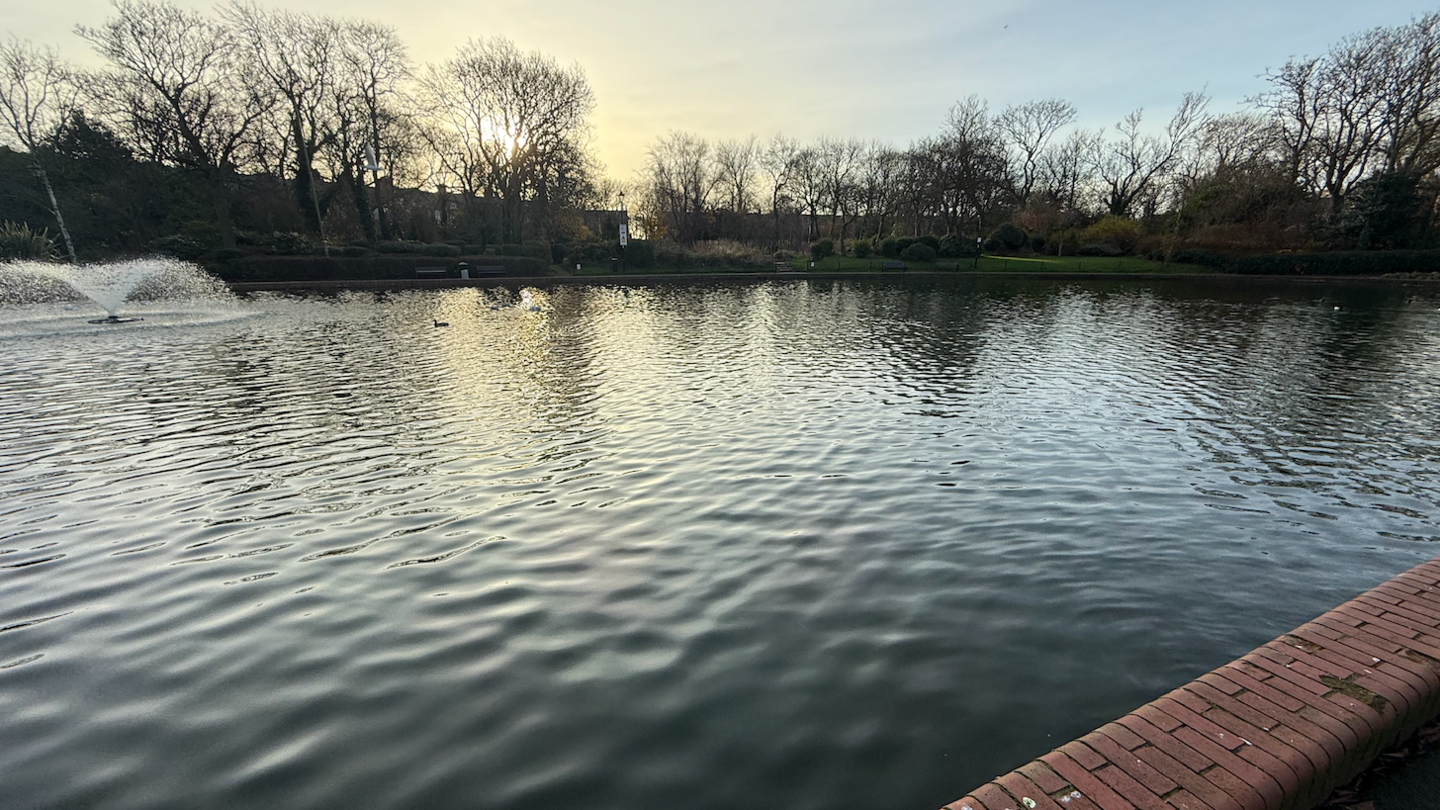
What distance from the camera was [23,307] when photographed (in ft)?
73.8

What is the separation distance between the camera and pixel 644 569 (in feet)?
15.8

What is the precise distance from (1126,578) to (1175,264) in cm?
4963

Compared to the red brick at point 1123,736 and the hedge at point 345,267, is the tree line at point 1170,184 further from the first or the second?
the red brick at point 1123,736

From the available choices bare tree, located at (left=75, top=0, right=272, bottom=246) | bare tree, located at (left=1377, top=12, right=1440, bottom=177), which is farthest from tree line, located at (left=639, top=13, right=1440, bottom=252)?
A: bare tree, located at (left=75, top=0, right=272, bottom=246)

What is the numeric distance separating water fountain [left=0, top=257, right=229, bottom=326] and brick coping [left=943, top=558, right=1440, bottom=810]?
26331 millimetres

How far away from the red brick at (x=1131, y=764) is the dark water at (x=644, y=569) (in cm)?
54

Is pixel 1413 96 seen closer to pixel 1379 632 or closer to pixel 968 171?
pixel 968 171

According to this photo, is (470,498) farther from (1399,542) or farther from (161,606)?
(1399,542)

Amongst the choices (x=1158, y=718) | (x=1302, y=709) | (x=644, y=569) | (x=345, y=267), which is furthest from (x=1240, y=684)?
(x=345, y=267)

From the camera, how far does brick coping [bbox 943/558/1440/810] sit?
2230 mm

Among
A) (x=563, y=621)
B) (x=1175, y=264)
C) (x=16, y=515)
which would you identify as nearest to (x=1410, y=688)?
(x=563, y=621)

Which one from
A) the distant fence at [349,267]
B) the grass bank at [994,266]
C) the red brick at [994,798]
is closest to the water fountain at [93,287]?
the distant fence at [349,267]

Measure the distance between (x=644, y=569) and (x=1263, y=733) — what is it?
11.9ft

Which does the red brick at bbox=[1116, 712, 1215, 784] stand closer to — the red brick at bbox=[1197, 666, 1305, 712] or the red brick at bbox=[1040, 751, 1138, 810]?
the red brick at bbox=[1040, 751, 1138, 810]
